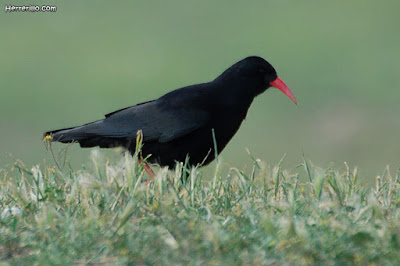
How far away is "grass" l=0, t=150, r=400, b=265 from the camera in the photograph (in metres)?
3.31

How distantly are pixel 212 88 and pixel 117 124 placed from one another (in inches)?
37.0

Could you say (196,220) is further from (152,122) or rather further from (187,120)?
(152,122)

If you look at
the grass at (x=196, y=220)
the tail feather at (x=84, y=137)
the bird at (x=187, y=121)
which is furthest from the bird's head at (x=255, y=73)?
the grass at (x=196, y=220)

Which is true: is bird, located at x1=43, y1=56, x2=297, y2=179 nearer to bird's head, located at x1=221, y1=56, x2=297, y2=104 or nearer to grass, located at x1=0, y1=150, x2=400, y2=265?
bird's head, located at x1=221, y1=56, x2=297, y2=104

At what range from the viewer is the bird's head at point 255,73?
635cm

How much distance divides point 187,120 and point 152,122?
426 millimetres

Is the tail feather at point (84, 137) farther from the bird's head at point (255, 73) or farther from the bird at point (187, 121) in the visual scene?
the bird's head at point (255, 73)

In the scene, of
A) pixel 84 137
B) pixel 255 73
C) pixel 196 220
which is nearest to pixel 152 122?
pixel 84 137

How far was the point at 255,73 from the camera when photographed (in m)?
6.41

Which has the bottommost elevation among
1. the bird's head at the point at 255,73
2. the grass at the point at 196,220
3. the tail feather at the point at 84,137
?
the grass at the point at 196,220

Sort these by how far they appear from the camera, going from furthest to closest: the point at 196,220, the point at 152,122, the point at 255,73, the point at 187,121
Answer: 1. the point at 255,73
2. the point at 152,122
3. the point at 187,121
4. the point at 196,220

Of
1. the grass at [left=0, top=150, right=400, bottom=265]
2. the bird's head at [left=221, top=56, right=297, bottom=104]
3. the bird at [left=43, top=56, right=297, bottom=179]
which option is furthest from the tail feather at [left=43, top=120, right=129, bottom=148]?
the grass at [left=0, top=150, right=400, bottom=265]

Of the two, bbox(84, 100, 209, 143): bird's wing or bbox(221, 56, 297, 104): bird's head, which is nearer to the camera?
bbox(84, 100, 209, 143): bird's wing

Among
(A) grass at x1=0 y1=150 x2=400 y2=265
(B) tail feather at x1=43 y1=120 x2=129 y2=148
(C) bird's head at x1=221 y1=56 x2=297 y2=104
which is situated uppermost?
(C) bird's head at x1=221 y1=56 x2=297 y2=104
